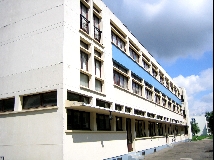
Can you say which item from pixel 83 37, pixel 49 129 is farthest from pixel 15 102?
pixel 83 37

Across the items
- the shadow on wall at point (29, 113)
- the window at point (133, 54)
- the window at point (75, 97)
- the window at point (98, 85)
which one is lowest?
the shadow on wall at point (29, 113)

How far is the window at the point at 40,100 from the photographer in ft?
42.1

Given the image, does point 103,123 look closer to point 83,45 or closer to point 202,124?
point 83,45

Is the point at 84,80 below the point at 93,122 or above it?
above

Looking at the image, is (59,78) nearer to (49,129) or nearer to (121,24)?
(49,129)

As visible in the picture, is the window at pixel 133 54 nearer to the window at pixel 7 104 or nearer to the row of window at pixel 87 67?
the row of window at pixel 87 67

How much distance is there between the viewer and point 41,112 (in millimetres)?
12711

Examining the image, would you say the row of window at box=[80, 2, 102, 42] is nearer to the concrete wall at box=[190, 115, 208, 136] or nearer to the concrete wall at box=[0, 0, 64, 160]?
the concrete wall at box=[0, 0, 64, 160]

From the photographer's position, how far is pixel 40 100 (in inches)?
522

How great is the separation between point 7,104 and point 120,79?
10.2 meters

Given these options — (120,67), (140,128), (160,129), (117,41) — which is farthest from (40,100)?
(160,129)

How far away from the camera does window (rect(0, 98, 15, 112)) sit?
14.3 meters

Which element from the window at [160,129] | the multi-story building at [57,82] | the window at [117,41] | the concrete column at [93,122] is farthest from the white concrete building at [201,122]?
the concrete column at [93,122]

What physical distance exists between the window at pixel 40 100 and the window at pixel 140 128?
1286 centimetres
